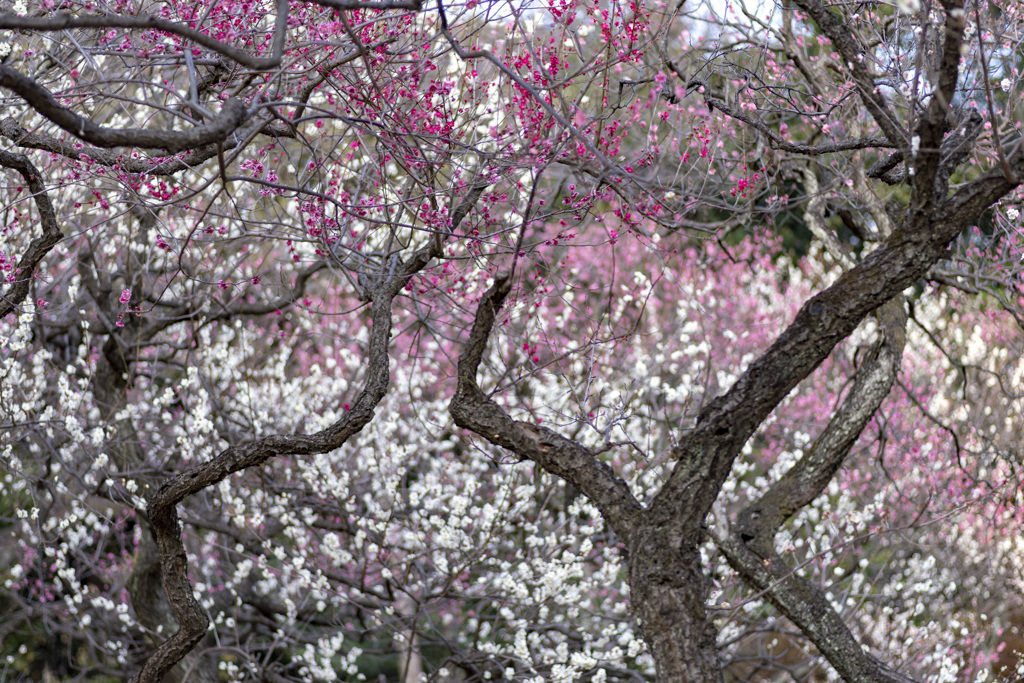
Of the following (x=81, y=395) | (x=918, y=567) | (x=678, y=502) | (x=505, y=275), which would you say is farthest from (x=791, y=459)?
(x=81, y=395)

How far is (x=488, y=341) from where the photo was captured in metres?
5.94

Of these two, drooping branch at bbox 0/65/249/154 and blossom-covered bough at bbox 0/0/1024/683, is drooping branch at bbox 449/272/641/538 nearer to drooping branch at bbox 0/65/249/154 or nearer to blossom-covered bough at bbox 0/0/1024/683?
blossom-covered bough at bbox 0/0/1024/683

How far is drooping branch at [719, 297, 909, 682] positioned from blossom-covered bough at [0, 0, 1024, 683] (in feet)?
0.06

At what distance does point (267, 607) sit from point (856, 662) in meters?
4.44

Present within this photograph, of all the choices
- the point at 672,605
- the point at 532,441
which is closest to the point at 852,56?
the point at 532,441

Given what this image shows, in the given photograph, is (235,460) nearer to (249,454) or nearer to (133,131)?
(249,454)

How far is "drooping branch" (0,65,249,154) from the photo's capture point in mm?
2184

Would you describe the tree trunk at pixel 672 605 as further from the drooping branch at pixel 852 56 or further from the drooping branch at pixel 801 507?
the drooping branch at pixel 852 56

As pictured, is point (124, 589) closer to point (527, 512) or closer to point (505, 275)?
point (527, 512)

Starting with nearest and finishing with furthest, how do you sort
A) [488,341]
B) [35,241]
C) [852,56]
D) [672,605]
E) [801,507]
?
[672,605] < [852,56] < [35,241] < [801,507] < [488,341]

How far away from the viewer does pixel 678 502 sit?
3076 mm

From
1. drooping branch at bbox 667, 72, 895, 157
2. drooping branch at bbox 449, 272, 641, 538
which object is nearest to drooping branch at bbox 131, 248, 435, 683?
drooping branch at bbox 449, 272, 641, 538

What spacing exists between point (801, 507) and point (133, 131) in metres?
3.18

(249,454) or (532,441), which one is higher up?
(249,454)
